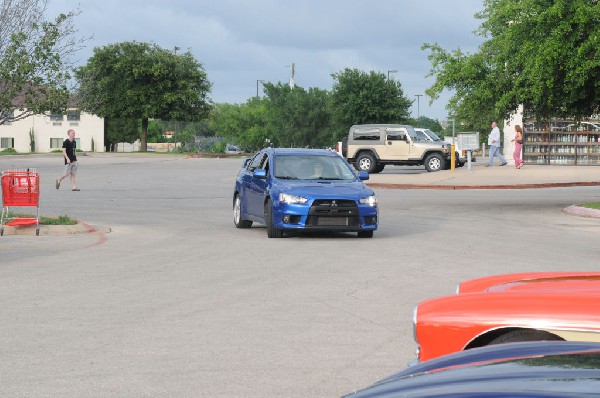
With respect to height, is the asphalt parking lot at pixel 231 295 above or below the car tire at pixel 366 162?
below

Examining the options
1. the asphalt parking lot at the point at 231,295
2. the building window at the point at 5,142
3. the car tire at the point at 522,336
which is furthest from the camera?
the building window at the point at 5,142

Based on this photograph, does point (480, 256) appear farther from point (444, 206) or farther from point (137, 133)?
point (137, 133)

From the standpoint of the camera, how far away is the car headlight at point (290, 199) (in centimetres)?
1841

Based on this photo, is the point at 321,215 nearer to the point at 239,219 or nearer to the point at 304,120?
the point at 239,219

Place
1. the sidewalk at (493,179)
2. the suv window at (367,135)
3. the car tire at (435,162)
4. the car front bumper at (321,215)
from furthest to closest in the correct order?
the suv window at (367,135) → the car tire at (435,162) → the sidewalk at (493,179) → the car front bumper at (321,215)

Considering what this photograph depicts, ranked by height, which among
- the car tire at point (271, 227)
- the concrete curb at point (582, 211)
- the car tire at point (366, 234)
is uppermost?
the car tire at point (271, 227)

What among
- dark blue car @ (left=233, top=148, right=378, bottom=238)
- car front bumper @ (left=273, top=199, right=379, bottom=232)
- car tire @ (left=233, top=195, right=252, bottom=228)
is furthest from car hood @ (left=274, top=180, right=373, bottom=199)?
car tire @ (left=233, top=195, right=252, bottom=228)

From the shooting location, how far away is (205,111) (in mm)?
100688

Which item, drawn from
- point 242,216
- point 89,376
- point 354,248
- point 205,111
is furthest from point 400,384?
point 205,111

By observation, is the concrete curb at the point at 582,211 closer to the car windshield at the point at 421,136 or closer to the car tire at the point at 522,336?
the car tire at the point at 522,336

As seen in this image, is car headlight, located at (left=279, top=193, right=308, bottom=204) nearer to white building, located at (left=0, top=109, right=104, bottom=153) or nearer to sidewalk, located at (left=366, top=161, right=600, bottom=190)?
sidewalk, located at (left=366, top=161, right=600, bottom=190)

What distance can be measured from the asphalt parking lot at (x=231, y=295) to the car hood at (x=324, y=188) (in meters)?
0.82

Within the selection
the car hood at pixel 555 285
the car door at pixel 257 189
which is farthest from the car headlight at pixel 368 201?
the car hood at pixel 555 285

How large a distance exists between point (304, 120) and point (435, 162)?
162ft
